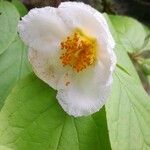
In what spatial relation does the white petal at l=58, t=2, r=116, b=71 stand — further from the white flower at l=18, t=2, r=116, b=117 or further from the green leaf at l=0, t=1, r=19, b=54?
the green leaf at l=0, t=1, r=19, b=54

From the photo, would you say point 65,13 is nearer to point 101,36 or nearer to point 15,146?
Answer: point 101,36

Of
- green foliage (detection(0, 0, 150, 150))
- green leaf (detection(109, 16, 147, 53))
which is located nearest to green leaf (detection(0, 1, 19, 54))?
green foliage (detection(0, 0, 150, 150))

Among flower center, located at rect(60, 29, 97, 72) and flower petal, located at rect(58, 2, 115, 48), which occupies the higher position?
flower petal, located at rect(58, 2, 115, 48)

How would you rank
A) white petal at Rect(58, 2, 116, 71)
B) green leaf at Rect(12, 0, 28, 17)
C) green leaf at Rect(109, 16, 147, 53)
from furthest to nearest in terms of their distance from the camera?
green leaf at Rect(109, 16, 147, 53) < green leaf at Rect(12, 0, 28, 17) < white petal at Rect(58, 2, 116, 71)

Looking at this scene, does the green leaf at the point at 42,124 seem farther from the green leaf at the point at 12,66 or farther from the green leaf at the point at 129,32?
the green leaf at the point at 129,32

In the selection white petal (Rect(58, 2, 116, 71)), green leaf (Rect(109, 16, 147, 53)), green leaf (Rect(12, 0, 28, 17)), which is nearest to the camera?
white petal (Rect(58, 2, 116, 71))

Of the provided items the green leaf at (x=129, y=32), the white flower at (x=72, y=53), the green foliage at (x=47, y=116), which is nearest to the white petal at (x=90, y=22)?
the white flower at (x=72, y=53)

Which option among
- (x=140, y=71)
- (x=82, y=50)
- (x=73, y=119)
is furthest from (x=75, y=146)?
(x=140, y=71)
